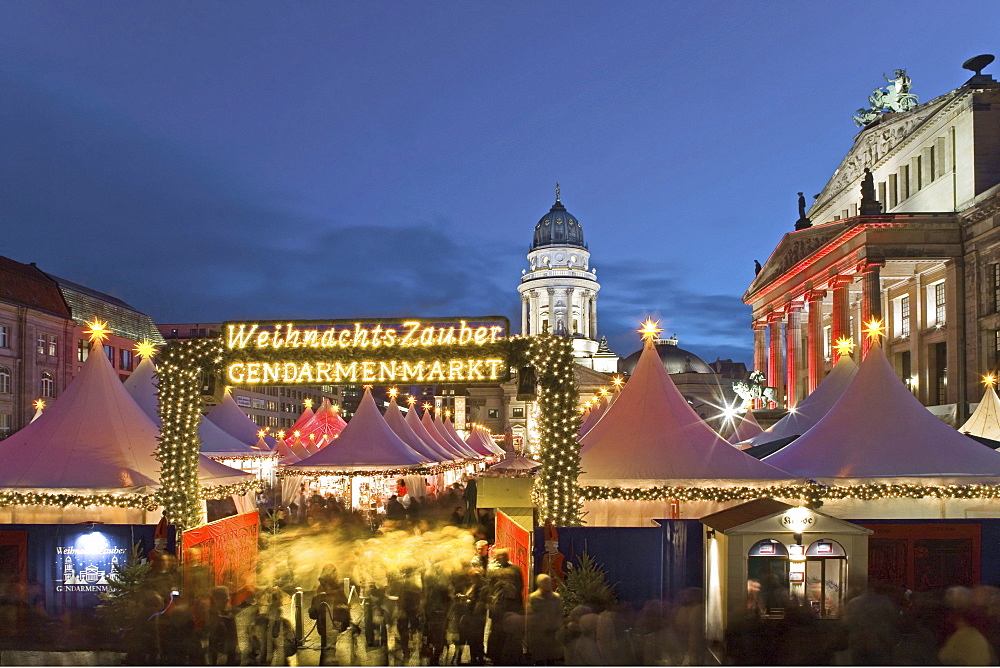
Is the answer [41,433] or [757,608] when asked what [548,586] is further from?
[41,433]

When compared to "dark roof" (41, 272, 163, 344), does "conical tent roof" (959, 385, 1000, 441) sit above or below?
below

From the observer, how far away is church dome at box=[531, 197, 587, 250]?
433 ft

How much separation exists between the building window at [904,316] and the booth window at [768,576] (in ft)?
138

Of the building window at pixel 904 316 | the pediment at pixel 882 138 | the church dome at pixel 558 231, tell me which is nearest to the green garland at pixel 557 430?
the pediment at pixel 882 138

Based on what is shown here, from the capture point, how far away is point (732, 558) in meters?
→ 11.7

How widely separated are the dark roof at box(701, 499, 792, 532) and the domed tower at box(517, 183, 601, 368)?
363ft

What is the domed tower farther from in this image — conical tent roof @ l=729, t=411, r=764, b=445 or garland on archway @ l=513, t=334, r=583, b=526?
garland on archway @ l=513, t=334, r=583, b=526

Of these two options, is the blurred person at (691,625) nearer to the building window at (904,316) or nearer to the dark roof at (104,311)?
the building window at (904,316)

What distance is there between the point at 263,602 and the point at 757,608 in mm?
8131

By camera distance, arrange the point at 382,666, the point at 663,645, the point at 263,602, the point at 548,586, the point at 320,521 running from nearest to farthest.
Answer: the point at 663,645, the point at 548,586, the point at 382,666, the point at 263,602, the point at 320,521

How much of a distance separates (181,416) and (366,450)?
12800 mm

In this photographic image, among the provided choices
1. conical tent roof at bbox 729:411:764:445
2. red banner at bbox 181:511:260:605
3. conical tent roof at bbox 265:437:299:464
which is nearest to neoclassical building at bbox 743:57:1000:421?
conical tent roof at bbox 729:411:764:445

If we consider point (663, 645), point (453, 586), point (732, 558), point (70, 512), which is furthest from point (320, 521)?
point (663, 645)

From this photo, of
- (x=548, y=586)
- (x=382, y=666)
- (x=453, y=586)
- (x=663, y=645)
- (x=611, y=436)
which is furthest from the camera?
(x=611, y=436)
